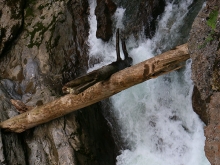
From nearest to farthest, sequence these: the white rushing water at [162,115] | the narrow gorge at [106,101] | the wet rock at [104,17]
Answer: the narrow gorge at [106,101]
the white rushing water at [162,115]
the wet rock at [104,17]

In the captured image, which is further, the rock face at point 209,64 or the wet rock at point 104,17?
the wet rock at point 104,17

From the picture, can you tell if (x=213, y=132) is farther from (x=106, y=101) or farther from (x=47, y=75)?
(x=47, y=75)

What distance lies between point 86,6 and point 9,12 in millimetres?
2333

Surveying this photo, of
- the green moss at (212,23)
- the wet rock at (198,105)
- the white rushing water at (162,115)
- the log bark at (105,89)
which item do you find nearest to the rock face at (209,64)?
the green moss at (212,23)

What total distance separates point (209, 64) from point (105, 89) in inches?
78.1

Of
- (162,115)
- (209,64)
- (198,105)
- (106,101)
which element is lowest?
(209,64)

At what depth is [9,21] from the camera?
7738mm

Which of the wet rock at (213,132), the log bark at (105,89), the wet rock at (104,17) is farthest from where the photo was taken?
the wet rock at (104,17)

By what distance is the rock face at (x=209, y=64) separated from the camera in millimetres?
3541

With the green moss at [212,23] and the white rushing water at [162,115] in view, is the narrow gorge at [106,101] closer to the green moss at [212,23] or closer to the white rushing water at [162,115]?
the white rushing water at [162,115]

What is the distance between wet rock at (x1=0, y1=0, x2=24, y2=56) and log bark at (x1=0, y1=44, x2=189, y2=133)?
262 cm

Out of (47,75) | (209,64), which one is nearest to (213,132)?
(209,64)

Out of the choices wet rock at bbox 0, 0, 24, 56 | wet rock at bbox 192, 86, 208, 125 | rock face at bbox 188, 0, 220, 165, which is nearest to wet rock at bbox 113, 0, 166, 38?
wet rock at bbox 192, 86, 208, 125

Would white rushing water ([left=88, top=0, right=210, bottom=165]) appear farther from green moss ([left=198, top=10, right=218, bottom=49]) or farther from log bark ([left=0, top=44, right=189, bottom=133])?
green moss ([left=198, top=10, right=218, bottom=49])
